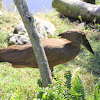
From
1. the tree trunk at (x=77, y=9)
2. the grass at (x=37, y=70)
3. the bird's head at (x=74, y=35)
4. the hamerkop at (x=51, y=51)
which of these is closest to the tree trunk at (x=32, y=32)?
the grass at (x=37, y=70)

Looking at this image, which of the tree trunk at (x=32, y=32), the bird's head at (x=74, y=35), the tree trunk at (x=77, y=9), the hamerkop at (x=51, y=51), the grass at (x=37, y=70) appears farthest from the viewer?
the tree trunk at (x=77, y=9)

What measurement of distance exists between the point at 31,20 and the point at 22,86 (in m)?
1.81

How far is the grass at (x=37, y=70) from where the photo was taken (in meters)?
3.21

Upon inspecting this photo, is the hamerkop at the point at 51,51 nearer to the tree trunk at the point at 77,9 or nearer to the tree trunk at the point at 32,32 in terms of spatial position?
the tree trunk at the point at 32,32

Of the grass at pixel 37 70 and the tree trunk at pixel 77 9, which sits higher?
the tree trunk at pixel 77 9

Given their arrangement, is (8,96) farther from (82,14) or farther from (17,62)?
(82,14)

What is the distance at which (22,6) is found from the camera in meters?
1.90

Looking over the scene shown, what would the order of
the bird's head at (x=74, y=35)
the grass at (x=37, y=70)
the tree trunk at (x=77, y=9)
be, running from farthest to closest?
the tree trunk at (x=77, y=9), the bird's head at (x=74, y=35), the grass at (x=37, y=70)

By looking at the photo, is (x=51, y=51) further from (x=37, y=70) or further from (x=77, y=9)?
(x=77, y=9)

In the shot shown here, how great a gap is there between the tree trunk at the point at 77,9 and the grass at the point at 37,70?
263mm

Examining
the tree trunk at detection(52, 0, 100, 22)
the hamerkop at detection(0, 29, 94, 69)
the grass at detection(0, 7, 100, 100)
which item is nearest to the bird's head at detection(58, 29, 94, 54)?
the hamerkop at detection(0, 29, 94, 69)

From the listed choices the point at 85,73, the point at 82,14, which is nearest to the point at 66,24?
the point at 82,14

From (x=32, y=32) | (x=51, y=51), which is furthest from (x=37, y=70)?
(x=32, y=32)

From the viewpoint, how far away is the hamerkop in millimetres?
2910
